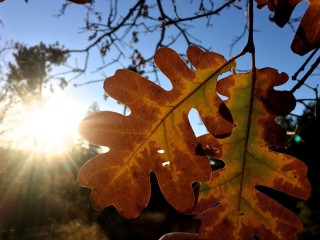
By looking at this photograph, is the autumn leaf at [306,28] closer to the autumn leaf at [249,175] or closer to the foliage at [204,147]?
the foliage at [204,147]

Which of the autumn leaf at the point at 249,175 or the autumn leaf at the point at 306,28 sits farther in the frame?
the autumn leaf at the point at 249,175

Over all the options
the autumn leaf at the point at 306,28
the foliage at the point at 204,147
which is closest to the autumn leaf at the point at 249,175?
the foliage at the point at 204,147

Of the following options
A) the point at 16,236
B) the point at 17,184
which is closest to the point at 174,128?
the point at 16,236

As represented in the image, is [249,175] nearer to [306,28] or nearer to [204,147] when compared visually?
[204,147]

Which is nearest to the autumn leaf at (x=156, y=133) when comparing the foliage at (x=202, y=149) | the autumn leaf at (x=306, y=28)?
the foliage at (x=202, y=149)

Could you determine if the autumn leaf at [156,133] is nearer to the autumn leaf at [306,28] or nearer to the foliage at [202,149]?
the foliage at [202,149]

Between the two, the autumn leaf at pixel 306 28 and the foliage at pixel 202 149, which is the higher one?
the autumn leaf at pixel 306 28

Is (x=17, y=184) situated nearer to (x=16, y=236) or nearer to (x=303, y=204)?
(x=16, y=236)
